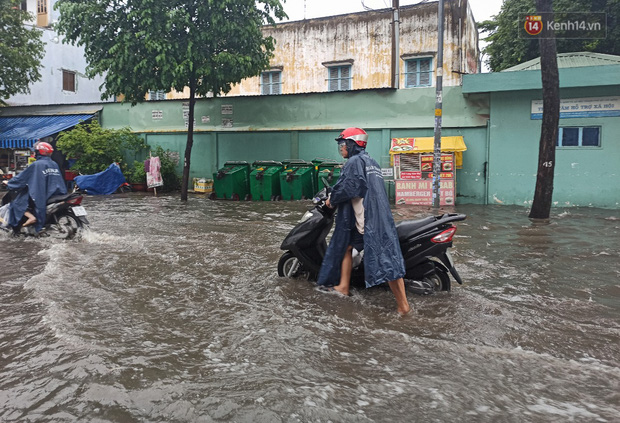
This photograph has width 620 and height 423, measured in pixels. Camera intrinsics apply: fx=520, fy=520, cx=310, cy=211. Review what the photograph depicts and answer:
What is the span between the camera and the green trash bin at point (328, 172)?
1433 cm

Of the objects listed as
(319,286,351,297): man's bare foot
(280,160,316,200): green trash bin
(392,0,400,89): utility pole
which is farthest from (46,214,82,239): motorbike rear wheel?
(392,0,400,89): utility pole

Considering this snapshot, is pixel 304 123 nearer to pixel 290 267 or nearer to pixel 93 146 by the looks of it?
pixel 93 146

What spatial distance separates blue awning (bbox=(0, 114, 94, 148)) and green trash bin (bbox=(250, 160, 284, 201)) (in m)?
7.87

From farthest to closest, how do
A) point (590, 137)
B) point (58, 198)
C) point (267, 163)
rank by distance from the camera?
1. point (267, 163)
2. point (590, 137)
3. point (58, 198)

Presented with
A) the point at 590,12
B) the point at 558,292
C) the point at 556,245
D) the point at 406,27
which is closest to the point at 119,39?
the point at 406,27

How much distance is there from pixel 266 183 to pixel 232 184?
1126 mm

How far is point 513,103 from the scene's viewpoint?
1386cm

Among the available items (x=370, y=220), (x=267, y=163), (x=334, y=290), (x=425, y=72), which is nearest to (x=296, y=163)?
(x=267, y=163)

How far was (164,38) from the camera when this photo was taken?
13586 mm

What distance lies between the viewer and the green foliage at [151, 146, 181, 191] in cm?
1797

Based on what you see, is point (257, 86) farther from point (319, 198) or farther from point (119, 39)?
point (319, 198)

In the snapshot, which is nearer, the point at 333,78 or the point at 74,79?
the point at 333,78

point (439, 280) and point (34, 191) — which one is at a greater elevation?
point (34, 191)

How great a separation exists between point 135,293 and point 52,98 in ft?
77.4
